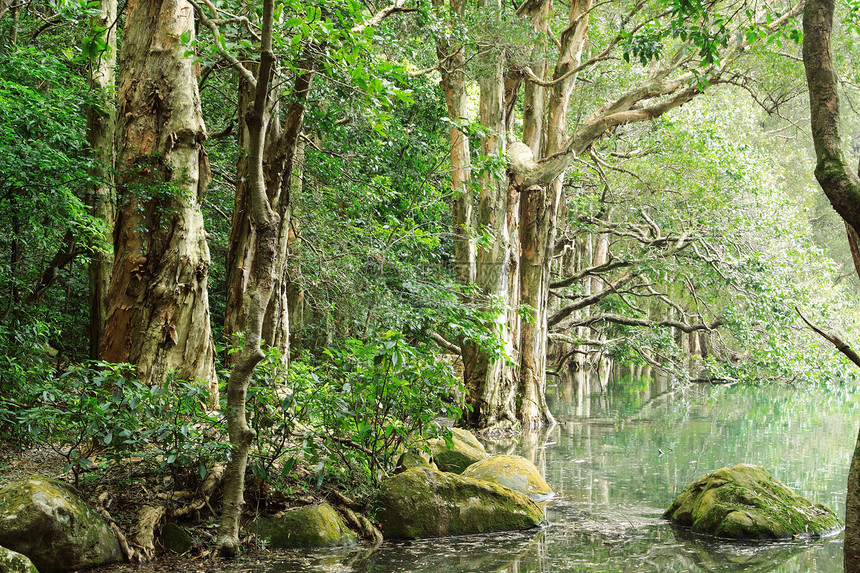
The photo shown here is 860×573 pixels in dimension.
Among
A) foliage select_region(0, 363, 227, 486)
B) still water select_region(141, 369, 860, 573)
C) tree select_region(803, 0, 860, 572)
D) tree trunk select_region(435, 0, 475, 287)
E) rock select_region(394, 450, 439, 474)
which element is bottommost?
still water select_region(141, 369, 860, 573)

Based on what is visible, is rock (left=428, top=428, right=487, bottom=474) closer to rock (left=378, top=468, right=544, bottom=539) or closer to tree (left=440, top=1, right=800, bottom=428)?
rock (left=378, top=468, right=544, bottom=539)

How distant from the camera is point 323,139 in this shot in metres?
12.4

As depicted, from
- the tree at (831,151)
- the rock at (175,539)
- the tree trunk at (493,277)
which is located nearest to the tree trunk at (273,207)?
the rock at (175,539)

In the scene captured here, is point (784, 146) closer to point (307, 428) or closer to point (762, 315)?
point (762, 315)

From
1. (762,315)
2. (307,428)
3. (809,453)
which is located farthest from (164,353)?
(762,315)

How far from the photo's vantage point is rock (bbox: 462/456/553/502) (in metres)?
8.01

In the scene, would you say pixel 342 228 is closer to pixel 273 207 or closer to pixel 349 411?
pixel 273 207

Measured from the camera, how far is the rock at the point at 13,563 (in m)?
4.03

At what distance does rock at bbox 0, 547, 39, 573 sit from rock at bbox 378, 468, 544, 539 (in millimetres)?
3066

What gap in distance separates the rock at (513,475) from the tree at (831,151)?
4.27 m

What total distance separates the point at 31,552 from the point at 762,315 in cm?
1411

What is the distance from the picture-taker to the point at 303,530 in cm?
594

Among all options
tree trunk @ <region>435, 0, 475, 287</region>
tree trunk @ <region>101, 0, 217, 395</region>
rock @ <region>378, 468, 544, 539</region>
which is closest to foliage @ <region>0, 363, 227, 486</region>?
tree trunk @ <region>101, 0, 217, 395</region>

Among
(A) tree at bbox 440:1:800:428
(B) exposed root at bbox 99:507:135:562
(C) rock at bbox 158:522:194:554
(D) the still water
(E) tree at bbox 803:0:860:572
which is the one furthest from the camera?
(A) tree at bbox 440:1:800:428
